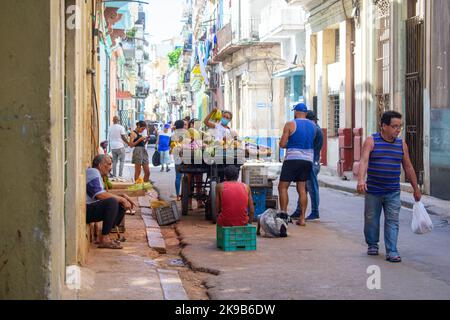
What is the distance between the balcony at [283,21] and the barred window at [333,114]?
15.7ft

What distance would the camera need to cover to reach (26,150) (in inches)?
229

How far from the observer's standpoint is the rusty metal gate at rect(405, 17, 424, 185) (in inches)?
747

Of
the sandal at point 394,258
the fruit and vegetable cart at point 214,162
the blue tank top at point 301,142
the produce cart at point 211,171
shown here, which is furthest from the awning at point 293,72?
the sandal at point 394,258

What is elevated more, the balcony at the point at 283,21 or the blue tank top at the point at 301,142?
the balcony at the point at 283,21

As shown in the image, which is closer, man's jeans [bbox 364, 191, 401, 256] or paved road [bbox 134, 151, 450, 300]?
paved road [bbox 134, 151, 450, 300]

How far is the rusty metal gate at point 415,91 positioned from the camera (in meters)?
19.0

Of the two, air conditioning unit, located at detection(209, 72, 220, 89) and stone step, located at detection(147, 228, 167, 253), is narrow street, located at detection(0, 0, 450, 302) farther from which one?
air conditioning unit, located at detection(209, 72, 220, 89)

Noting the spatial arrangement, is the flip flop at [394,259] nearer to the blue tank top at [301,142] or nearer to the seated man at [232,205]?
the seated man at [232,205]

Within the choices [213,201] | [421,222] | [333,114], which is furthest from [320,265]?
[333,114]

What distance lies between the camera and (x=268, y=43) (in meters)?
40.3

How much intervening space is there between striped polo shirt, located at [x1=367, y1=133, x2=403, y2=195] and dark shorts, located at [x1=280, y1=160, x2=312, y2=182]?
3.03 m

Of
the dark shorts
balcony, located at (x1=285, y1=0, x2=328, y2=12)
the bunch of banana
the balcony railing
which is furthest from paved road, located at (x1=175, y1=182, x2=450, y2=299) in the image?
the balcony railing

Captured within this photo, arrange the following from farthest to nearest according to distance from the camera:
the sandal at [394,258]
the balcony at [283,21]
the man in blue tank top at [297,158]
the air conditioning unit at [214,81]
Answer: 1. the air conditioning unit at [214,81]
2. the balcony at [283,21]
3. the man in blue tank top at [297,158]
4. the sandal at [394,258]
